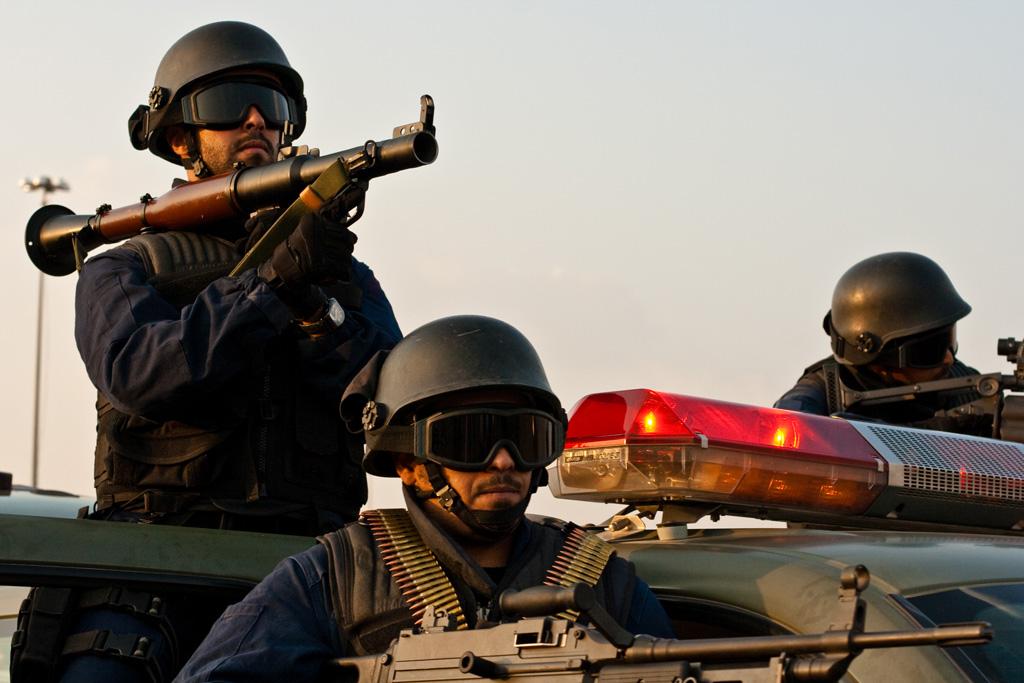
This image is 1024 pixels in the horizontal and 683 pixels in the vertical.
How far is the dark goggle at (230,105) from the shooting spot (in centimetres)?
567

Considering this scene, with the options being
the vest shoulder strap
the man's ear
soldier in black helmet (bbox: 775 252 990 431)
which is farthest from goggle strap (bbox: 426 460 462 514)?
soldier in black helmet (bbox: 775 252 990 431)

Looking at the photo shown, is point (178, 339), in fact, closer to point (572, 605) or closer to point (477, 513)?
point (477, 513)

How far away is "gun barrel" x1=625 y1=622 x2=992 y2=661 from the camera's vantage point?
2.88 metres

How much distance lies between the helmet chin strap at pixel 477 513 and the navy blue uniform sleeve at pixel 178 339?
2.89 ft

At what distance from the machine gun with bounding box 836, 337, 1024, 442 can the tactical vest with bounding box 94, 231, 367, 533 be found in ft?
7.72

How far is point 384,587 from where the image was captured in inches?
159

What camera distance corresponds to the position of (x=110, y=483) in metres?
5.07

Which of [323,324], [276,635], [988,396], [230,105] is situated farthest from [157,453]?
[988,396]

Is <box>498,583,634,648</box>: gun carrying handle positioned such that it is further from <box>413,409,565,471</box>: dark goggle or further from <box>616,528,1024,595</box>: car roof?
<box>413,409,565,471</box>: dark goggle

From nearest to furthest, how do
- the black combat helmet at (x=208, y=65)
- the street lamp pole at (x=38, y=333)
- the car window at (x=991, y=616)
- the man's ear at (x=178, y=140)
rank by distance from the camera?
the car window at (x=991, y=616)
the black combat helmet at (x=208, y=65)
the man's ear at (x=178, y=140)
the street lamp pole at (x=38, y=333)

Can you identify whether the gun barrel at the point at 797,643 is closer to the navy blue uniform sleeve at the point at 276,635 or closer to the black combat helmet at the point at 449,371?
the navy blue uniform sleeve at the point at 276,635

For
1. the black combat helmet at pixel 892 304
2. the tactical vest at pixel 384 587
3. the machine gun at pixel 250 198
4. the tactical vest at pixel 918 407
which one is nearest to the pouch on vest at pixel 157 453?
the machine gun at pixel 250 198

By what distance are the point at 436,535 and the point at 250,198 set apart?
5.30ft

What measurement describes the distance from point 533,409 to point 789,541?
0.67 metres
